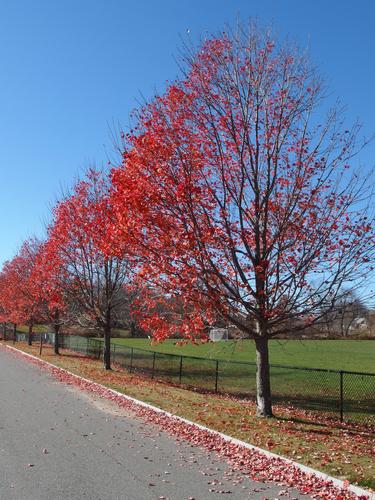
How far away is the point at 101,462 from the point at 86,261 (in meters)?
14.5

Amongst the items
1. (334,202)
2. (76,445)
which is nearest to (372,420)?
(334,202)

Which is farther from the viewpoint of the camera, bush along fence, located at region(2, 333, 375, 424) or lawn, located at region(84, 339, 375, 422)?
lawn, located at region(84, 339, 375, 422)

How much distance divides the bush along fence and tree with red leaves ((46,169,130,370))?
10.3ft

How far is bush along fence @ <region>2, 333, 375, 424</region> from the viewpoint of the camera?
1497 centimetres

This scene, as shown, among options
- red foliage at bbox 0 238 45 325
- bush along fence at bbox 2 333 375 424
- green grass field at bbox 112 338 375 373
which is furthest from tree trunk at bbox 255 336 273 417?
red foliage at bbox 0 238 45 325

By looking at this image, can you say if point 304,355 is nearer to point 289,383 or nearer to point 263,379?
point 289,383

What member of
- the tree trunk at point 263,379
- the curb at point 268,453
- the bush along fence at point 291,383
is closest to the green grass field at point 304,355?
the bush along fence at point 291,383

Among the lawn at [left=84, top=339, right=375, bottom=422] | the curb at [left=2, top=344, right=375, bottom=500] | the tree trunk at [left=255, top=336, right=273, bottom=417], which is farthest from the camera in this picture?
the lawn at [left=84, top=339, right=375, bottom=422]

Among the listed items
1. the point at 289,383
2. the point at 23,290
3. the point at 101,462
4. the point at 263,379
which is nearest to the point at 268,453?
the point at 101,462

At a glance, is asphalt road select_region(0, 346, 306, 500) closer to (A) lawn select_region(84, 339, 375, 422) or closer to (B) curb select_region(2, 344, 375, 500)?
(B) curb select_region(2, 344, 375, 500)

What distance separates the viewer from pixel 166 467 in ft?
22.4

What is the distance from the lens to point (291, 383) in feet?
69.7

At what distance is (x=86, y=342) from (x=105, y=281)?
16.7 m

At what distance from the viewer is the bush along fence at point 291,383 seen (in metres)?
15.0
